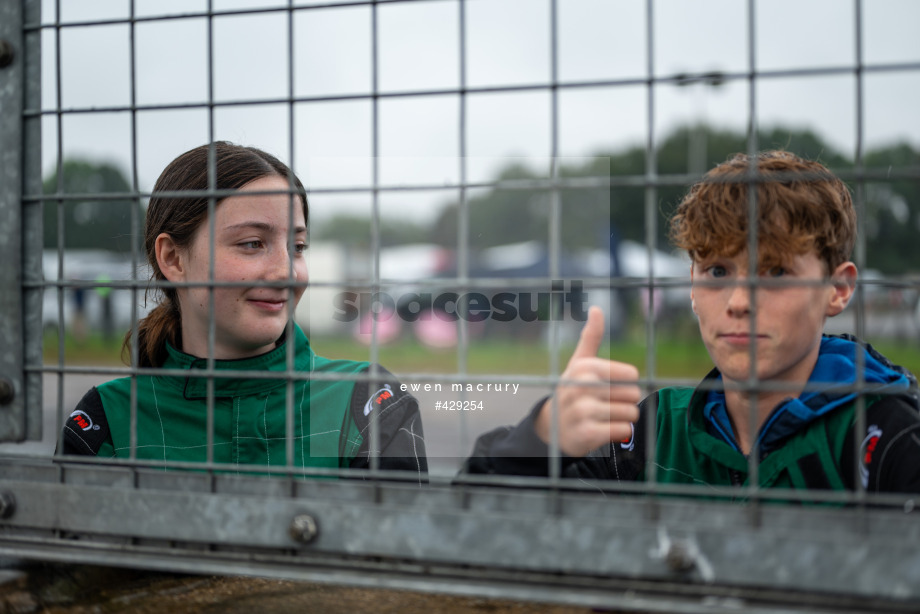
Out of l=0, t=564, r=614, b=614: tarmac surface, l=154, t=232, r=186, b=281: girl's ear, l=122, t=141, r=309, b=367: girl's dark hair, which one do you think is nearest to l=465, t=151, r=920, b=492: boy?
l=0, t=564, r=614, b=614: tarmac surface

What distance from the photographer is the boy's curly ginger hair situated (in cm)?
184

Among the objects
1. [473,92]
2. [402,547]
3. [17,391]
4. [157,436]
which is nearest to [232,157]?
[157,436]

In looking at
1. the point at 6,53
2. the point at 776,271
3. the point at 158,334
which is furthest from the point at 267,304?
the point at 776,271

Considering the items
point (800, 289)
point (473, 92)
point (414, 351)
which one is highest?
point (473, 92)

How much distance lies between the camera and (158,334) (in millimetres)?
2301

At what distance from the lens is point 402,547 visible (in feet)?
3.84

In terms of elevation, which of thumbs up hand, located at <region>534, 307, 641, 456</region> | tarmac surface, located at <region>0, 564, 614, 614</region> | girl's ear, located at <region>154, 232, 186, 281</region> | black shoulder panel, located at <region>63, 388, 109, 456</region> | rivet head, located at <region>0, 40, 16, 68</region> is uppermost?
rivet head, located at <region>0, 40, 16, 68</region>

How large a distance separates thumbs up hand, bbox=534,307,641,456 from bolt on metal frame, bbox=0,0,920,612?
150 millimetres

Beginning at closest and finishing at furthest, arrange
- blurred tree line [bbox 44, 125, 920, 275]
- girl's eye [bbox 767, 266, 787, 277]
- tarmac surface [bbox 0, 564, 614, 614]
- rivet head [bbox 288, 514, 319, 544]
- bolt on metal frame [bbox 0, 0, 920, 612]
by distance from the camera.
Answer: bolt on metal frame [bbox 0, 0, 920, 612]
rivet head [bbox 288, 514, 319, 544]
tarmac surface [bbox 0, 564, 614, 614]
girl's eye [bbox 767, 266, 787, 277]
blurred tree line [bbox 44, 125, 920, 275]

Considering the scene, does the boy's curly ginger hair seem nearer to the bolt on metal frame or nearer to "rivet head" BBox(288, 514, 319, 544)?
the bolt on metal frame

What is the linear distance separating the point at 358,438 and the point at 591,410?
998 millimetres

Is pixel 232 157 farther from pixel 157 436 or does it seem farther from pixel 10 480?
pixel 10 480

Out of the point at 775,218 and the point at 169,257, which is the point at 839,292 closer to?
the point at 775,218

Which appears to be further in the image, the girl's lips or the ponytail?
the ponytail
